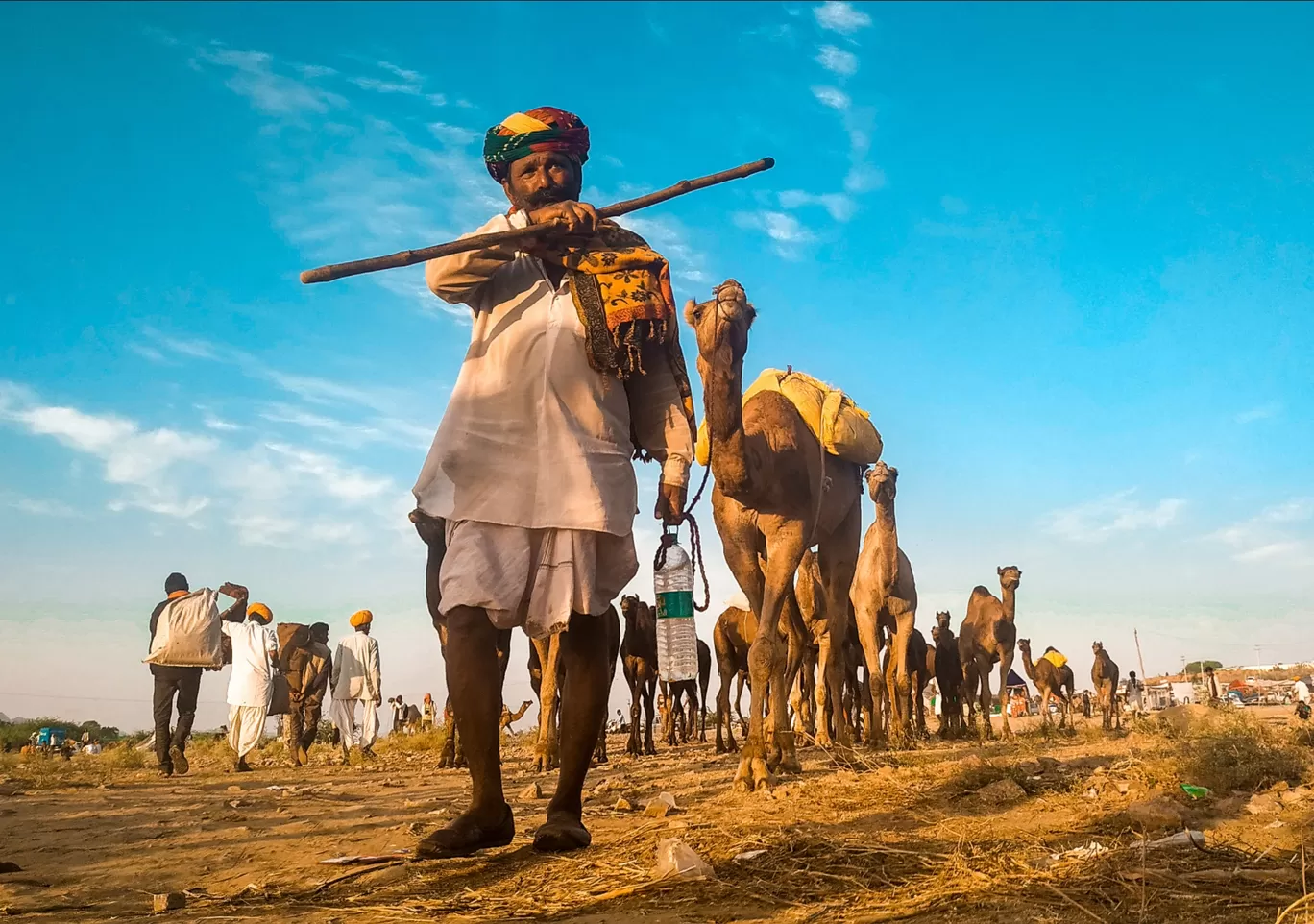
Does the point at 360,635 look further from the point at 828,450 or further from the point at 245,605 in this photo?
the point at 828,450

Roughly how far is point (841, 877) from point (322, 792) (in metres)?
5.74

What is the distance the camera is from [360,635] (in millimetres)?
16266

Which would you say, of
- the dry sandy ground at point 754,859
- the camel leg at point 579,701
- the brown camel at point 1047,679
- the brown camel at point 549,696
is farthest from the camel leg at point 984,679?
Answer: the camel leg at point 579,701

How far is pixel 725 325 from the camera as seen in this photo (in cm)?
680

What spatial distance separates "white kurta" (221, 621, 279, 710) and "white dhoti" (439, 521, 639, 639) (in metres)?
11.8

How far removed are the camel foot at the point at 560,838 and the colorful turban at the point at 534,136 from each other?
269 centimetres

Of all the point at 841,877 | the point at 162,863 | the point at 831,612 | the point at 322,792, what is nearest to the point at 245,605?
the point at 322,792

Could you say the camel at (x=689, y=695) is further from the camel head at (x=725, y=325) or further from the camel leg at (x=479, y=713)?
the camel leg at (x=479, y=713)

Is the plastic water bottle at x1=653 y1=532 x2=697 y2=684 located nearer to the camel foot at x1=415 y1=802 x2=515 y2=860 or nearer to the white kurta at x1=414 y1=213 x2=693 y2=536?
the white kurta at x1=414 y1=213 x2=693 y2=536

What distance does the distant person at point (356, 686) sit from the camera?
629 inches

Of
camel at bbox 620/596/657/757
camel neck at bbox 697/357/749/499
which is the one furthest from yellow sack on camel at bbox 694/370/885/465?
camel at bbox 620/596/657/757

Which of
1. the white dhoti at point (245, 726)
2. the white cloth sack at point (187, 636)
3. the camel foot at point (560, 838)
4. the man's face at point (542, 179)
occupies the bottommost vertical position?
the camel foot at point (560, 838)

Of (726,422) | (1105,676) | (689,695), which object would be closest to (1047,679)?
(1105,676)

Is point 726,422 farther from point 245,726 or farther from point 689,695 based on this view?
point 689,695
